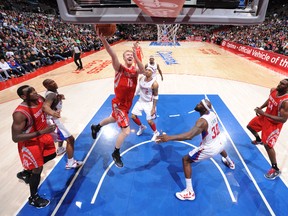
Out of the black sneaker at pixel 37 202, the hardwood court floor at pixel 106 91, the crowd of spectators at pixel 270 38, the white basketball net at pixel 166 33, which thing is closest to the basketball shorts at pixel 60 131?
the hardwood court floor at pixel 106 91

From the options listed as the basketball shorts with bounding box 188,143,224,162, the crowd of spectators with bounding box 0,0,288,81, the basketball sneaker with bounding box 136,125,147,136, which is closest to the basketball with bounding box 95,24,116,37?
the basketball shorts with bounding box 188,143,224,162

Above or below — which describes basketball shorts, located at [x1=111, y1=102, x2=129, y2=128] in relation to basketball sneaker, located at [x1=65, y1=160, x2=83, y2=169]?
above

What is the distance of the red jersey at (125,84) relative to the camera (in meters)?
3.96

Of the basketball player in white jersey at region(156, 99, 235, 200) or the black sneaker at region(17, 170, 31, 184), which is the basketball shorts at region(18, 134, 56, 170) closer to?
the black sneaker at region(17, 170, 31, 184)

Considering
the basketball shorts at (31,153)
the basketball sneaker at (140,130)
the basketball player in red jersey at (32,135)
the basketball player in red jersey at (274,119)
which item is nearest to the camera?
the basketball player in red jersey at (32,135)

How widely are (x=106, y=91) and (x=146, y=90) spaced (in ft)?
14.0

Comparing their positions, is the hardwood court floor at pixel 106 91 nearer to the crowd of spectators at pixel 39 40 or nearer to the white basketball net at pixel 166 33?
the crowd of spectators at pixel 39 40

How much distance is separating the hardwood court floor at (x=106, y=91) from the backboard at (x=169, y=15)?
3.31 meters

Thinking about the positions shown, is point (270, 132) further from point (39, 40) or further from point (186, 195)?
point (39, 40)

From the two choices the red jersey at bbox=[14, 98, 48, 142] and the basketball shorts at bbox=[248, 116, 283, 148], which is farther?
the basketball shorts at bbox=[248, 116, 283, 148]

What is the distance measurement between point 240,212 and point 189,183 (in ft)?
2.94

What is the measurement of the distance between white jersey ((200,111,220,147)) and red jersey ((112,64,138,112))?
5.07 feet

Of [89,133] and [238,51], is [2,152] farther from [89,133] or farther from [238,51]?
[238,51]

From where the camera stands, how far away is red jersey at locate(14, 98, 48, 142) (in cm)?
299
